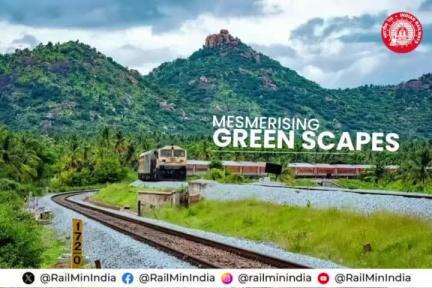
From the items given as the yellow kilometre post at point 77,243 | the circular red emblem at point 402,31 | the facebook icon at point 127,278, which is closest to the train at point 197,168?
the circular red emblem at point 402,31

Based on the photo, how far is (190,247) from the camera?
46.3 ft

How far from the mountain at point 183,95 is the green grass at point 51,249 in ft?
6.64

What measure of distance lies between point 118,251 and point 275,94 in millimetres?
3424

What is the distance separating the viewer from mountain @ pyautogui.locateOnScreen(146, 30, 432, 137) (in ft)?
46.1

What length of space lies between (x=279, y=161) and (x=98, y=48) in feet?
10.5

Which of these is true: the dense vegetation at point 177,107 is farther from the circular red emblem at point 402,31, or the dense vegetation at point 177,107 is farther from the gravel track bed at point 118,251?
the gravel track bed at point 118,251

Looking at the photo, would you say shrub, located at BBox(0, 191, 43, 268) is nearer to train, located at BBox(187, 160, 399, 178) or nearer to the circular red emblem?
train, located at BBox(187, 160, 399, 178)

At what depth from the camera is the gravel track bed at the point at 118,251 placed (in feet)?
42.2

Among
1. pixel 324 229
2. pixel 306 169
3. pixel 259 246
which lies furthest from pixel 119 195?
pixel 324 229

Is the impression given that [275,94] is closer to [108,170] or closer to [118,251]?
[108,170]

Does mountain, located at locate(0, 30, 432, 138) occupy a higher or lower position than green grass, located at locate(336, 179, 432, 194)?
higher

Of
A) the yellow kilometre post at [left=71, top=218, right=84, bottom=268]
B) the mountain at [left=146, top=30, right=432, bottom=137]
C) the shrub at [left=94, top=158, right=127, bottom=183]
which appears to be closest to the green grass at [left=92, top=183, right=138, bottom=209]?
the shrub at [left=94, top=158, right=127, bottom=183]

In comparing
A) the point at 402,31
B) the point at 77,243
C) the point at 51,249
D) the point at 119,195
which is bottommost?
the point at 51,249

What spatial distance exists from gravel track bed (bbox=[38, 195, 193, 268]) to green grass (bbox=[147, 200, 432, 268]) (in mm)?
1378
